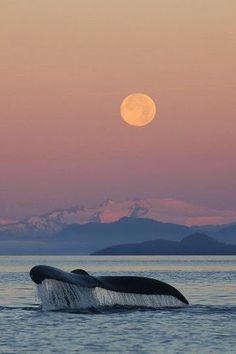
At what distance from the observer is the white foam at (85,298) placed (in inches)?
1397

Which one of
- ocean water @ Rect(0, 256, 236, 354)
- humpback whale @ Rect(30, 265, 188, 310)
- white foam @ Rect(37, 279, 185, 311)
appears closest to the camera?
ocean water @ Rect(0, 256, 236, 354)

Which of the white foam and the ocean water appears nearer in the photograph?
the ocean water

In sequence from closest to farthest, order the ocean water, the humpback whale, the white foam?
the ocean water
the humpback whale
the white foam

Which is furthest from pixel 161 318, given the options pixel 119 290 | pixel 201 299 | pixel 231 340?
pixel 201 299

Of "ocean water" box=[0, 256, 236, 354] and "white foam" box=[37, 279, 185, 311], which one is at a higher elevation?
"white foam" box=[37, 279, 185, 311]

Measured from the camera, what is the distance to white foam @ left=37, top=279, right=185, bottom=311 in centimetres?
3547

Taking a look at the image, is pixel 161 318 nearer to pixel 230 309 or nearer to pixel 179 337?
pixel 179 337

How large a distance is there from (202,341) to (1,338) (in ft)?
21.0

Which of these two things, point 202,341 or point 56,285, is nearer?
point 202,341

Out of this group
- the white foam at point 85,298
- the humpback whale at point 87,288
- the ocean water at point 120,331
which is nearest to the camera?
the ocean water at point 120,331

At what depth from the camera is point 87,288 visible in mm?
36375

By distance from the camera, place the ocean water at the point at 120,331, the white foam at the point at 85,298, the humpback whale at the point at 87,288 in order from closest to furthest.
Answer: the ocean water at the point at 120,331 < the humpback whale at the point at 87,288 < the white foam at the point at 85,298

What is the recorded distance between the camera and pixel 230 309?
148 feet

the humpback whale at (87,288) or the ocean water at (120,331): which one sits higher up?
the humpback whale at (87,288)
